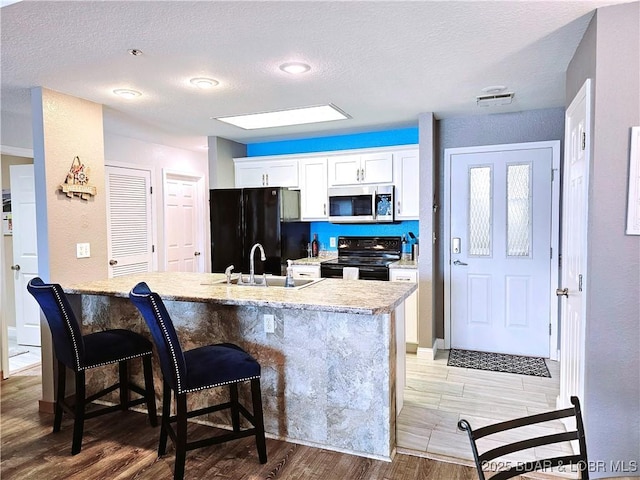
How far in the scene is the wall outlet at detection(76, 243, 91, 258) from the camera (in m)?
3.33

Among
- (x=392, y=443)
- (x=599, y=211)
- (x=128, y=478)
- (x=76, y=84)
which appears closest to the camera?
(x=599, y=211)

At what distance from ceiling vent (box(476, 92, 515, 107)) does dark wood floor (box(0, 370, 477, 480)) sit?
267 cm

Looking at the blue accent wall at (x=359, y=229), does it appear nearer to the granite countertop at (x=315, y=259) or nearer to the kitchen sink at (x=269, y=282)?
the granite countertop at (x=315, y=259)

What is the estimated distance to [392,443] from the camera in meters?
2.50

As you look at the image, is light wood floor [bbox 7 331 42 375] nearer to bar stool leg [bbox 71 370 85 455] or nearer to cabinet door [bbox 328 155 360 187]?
bar stool leg [bbox 71 370 85 455]

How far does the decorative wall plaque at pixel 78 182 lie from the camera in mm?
3234

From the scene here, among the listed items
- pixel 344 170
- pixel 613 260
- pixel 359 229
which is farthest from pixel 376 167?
pixel 613 260

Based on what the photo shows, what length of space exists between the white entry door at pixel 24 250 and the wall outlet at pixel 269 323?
3.20 m

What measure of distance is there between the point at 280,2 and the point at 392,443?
93.3 inches

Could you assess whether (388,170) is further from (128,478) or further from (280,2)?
(128,478)

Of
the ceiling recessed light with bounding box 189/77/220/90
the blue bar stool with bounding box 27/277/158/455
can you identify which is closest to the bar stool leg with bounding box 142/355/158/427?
the blue bar stool with bounding box 27/277/158/455

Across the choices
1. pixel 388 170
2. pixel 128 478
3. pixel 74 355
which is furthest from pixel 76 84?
pixel 388 170

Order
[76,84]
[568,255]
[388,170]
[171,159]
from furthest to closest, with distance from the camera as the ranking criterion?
[171,159], [388,170], [76,84], [568,255]

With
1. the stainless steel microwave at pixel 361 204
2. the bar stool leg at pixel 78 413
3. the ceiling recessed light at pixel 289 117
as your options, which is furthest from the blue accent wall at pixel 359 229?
the bar stool leg at pixel 78 413
